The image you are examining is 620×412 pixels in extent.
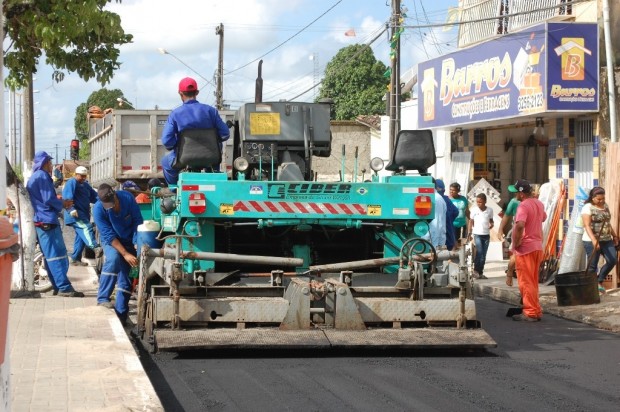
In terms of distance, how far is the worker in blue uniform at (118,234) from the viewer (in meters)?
11.6

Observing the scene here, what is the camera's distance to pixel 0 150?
13.8 feet

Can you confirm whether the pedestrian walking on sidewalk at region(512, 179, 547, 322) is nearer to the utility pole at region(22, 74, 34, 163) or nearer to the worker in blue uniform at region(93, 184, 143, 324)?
the worker in blue uniform at region(93, 184, 143, 324)

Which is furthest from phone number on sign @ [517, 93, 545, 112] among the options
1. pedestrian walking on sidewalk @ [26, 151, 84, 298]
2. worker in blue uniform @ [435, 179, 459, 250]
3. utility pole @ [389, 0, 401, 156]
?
pedestrian walking on sidewalk @ [26, 151, 84, 298]

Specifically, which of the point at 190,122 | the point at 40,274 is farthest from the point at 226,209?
the point at 40,274

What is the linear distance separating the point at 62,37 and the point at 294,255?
3830 mm

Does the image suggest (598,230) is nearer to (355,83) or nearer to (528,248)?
(528,248)

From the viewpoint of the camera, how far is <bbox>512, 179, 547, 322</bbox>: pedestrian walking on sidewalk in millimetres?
13016

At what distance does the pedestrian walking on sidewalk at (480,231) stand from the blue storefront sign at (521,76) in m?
2.02

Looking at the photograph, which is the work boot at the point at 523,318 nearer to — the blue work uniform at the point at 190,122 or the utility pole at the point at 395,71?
the blue work uniform at the point at 190,122

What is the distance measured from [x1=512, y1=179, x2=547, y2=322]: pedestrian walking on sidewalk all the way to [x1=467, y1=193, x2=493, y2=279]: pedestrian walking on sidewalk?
5.82 meters

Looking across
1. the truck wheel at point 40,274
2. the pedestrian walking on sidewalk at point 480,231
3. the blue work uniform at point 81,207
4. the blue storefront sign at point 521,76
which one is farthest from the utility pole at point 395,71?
the truck wheel at point 40,274

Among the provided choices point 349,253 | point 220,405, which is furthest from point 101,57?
point 220,405

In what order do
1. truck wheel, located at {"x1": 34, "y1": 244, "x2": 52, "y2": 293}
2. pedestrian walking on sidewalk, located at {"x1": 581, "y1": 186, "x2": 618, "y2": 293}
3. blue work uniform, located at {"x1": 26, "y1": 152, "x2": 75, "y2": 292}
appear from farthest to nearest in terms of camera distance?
truck wheel, located at {"x1": 34, "y1": 244, "x2": 52, "y2": 293}
pedestrian walking on sidewalk, located at {"x1": 581, "y1": 186, "x2": 618, "y2": 293}
blue work uniform, located at {"x1": 26, "y1": 152, "x2": 75, "y2": 292}

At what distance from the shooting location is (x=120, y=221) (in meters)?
11.7
